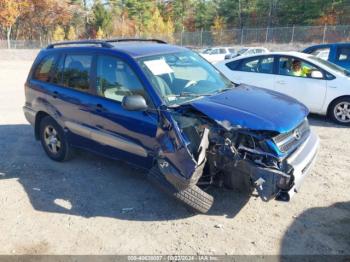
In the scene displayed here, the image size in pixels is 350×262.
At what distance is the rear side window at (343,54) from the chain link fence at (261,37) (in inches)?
965

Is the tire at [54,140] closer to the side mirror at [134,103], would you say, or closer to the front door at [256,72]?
the side mirror at [134,103]

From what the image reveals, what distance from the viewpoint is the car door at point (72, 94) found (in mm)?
4777

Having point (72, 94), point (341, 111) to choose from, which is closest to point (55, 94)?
point (72, 94)

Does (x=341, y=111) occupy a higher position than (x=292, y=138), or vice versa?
(x=292, y=138)

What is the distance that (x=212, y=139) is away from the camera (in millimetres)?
3621

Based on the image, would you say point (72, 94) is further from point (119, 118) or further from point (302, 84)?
point (302, 84)

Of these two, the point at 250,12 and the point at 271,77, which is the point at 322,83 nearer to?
the point at 271,77

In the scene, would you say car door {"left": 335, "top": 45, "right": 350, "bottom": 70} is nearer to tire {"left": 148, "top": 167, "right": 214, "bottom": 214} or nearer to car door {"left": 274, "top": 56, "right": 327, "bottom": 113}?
car door {"left": 274, "top": 56, "right": 327, "bottom": 113}

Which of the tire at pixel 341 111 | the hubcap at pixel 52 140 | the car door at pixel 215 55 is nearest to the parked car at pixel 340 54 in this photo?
the tire at pixel 341 111

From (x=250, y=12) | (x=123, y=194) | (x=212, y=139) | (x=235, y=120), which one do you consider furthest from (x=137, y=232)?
(x=250, y=12)

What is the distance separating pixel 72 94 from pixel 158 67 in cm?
146

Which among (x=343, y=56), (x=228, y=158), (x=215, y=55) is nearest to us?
(x=228, y=158)

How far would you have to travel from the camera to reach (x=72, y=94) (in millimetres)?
4934

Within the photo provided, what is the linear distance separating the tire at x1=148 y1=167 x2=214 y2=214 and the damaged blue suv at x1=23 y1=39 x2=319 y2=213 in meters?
0.01
